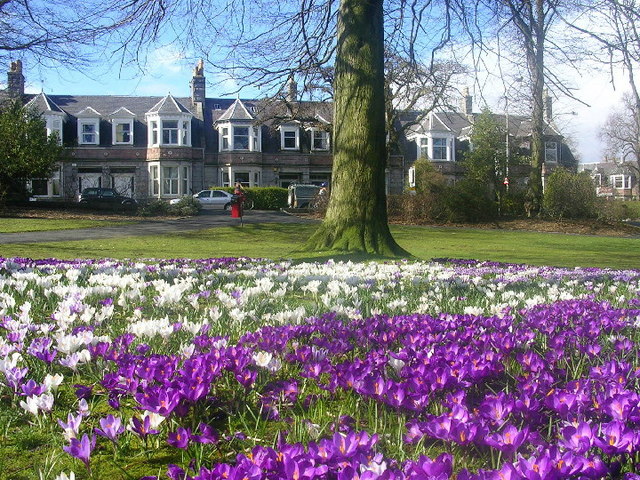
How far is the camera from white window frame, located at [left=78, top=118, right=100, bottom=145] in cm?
4991

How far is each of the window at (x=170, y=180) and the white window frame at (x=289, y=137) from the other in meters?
9.42

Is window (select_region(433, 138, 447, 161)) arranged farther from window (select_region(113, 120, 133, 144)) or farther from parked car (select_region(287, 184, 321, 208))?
window (select_region(113, 120, 133, 144))

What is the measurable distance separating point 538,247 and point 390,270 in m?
15.6

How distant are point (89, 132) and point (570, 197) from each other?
38.1 m

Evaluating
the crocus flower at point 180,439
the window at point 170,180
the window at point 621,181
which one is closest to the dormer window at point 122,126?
the window at point 170,180

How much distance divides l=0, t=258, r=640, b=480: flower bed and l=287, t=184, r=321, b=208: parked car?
39593 millimetres

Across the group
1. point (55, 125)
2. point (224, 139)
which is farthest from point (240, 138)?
point (55, 125)

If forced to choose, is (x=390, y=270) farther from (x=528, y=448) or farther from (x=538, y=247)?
(x=538, y=247)

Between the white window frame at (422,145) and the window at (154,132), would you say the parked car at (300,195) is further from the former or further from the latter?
the white window frame at (422,145)

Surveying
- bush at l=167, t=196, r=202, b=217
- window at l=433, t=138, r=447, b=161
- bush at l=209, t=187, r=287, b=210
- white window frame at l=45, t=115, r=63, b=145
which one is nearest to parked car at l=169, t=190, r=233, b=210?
bush at l=209, t=187, r=287, b=210

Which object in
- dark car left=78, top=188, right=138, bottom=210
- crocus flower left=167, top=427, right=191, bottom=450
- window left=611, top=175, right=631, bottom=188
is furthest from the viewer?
window left=611, top=175, right=631, bottom=188

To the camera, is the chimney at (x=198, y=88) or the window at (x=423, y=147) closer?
the chimney at (x=198, y=88)

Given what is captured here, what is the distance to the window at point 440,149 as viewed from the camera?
5553cm

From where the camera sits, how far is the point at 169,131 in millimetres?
49594
